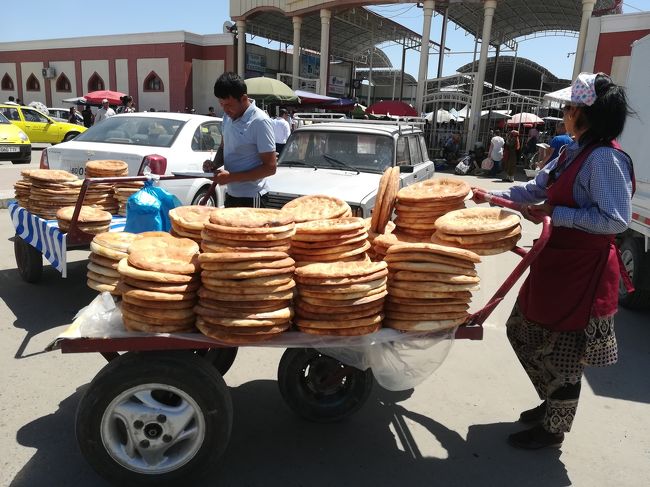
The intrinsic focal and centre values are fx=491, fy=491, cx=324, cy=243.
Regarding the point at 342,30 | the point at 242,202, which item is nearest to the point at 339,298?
the point at 242,202

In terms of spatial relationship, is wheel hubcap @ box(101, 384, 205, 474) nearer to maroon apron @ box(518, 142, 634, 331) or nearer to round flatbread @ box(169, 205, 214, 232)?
round flatbread @ box(169, 205, 214, 232)

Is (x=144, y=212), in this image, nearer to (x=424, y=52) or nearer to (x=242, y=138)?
(x=242, y=138)

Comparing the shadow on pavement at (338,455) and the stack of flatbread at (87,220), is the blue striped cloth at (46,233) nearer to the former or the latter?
the stack of flatbread at (87,220)

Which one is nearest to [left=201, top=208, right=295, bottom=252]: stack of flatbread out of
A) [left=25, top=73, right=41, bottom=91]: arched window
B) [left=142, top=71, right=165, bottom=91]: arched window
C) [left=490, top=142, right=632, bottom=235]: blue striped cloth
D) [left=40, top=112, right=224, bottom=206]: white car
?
[left=490, top=142, right=632, bottom=235]: blue striped cloth

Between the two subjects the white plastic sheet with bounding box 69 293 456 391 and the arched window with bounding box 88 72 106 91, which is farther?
the arched window with bounding box 88 72 106 91

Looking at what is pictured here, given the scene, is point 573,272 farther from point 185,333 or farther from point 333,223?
point 185,333

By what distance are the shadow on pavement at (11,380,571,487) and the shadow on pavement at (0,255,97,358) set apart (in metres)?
1.31

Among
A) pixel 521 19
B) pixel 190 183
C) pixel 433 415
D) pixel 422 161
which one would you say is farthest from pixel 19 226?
pixel 521 19

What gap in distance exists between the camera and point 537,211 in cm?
248

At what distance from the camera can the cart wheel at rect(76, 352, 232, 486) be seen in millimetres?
2223

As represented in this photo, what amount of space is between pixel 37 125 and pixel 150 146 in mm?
13197

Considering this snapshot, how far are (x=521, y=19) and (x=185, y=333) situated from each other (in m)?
26.3

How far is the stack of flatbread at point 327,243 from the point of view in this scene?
7.81 ft

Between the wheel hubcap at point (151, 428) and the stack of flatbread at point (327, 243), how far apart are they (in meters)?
0.86
